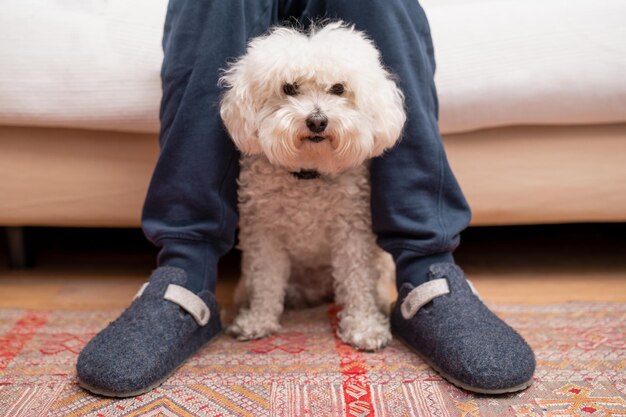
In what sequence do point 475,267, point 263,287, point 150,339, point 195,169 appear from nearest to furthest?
point 150,339 → point 195,169 → point 263,287 → point 475,267

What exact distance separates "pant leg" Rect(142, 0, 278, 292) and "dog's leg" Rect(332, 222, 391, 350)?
0.22m

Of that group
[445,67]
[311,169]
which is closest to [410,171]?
[311,169]

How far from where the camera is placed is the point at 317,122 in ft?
3.38

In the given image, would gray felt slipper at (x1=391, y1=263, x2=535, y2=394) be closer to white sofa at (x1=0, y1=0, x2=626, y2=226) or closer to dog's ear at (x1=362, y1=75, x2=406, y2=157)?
dog's ear at (x1=362, y1=75, x2=406, y2=157)

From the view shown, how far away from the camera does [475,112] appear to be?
4.26 ft

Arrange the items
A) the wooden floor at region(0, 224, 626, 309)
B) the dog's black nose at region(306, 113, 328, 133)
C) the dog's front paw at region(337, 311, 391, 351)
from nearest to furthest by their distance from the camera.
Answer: the dog's black nose at region(306, 113, 328, 133), the dog's front paw at region(337, 311, 391, 351), the wooden floor at region(0, 224, 626, 309)

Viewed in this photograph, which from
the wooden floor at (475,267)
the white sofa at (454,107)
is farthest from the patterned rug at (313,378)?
the white sofa at (454,107)

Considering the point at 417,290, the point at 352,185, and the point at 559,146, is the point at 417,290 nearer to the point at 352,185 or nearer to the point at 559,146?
the point at 352,185

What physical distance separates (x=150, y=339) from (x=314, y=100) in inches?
18.3

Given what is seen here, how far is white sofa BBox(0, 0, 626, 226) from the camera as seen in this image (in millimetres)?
1281

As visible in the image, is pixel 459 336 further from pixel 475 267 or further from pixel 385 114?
pixel 475 267

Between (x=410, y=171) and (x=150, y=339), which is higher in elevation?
(x=410, y=171)

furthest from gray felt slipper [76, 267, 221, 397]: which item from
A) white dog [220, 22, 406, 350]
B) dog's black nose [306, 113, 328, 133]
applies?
dog's black nose [306, 113, 328, 133]

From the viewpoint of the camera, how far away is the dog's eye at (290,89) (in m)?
1.06
